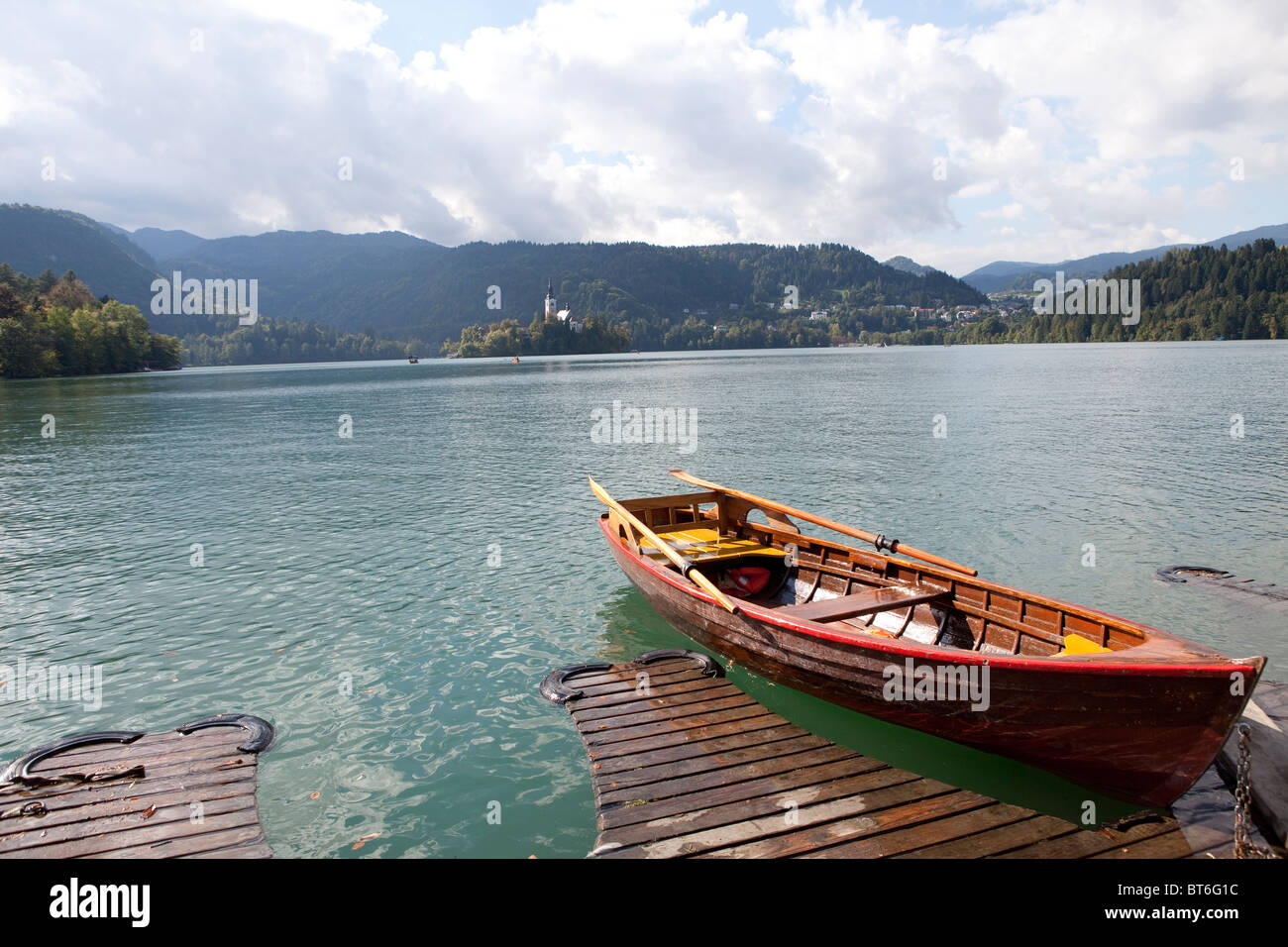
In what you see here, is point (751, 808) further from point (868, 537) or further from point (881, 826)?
point (868, 537)

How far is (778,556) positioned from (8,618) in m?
16.1

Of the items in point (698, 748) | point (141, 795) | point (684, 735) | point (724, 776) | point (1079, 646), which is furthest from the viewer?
point (684, 735)

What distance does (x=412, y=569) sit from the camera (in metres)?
18.4

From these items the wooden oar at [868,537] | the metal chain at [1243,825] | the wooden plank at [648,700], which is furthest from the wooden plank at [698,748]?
the metal chain at [1243,825]

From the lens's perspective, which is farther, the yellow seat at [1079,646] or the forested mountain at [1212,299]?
the forested mountain at [1212,299]

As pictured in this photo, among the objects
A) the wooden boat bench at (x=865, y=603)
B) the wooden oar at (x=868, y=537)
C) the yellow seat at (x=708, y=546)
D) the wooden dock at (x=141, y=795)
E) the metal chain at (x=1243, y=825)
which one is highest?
the wooden oar at (x=868, y=537)

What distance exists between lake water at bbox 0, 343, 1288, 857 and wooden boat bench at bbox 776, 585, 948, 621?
1460 mm

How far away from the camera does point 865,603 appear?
11383 millimetres

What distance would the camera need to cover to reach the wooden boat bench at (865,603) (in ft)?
36.4

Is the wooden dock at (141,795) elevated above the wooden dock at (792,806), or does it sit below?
below

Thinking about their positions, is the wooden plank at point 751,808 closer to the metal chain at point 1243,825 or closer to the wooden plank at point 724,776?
the wooden plank at point 724,776

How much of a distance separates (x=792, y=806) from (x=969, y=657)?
8.46 feet

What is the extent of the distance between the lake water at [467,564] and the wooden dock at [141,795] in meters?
0.51

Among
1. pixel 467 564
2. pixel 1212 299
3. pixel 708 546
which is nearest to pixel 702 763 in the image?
pixel 708 546
